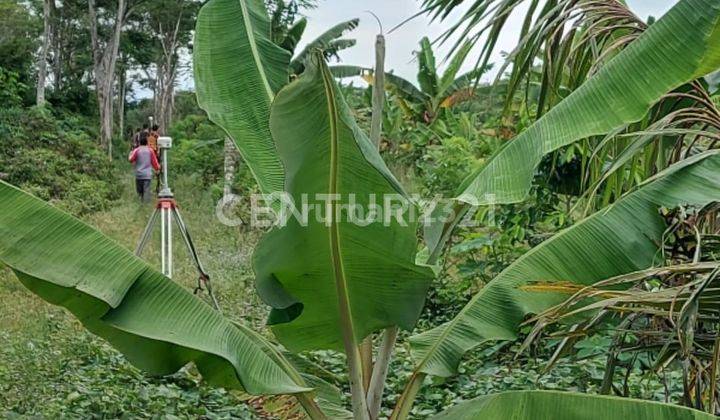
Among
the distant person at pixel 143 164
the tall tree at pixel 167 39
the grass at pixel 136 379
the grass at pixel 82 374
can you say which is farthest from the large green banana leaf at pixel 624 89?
the tall tree at pixel 167 39

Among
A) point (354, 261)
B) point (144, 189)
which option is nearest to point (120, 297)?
point (354, 261)

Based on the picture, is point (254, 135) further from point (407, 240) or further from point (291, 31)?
point (291, 31)

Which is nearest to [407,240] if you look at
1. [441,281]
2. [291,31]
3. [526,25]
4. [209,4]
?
[526,25]

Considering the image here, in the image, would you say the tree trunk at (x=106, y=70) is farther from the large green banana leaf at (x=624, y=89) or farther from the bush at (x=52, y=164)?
the large green banana leaf at (x=624, y=89)

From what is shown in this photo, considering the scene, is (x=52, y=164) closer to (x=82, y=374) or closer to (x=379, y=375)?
(x=82, y=374)

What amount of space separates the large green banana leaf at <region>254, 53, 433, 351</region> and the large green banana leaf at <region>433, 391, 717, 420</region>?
0.36 meters

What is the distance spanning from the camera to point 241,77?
2.51 m

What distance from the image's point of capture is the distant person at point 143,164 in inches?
377

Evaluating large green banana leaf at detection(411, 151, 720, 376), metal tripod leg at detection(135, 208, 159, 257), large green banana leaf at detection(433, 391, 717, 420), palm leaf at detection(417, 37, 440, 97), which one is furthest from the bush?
large green banana leaf at detection(433, 391, 717, 420)

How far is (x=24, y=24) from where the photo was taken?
63.3 ft

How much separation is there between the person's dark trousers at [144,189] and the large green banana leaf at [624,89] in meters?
8.87

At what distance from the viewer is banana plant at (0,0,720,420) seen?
160cm

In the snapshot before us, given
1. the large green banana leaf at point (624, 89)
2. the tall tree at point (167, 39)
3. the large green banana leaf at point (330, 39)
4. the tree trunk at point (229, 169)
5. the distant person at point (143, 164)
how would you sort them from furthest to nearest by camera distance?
the tall tree at point (167, 39) < the tree trunk at point (229, 169) < the distant person at point (143, 164) < the large green banana leaf at point (330, 39) < the large green banana leaf at point (624, 89)

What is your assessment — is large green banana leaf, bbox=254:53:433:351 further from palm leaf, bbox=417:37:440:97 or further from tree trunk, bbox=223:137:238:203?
palm leaf, bbox=417:37:440:97
